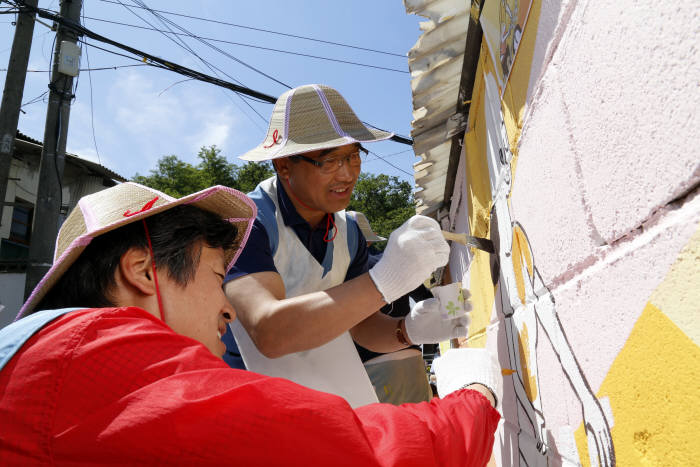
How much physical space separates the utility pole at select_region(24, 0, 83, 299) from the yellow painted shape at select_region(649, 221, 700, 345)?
23.9ft

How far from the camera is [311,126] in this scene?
7.25ft

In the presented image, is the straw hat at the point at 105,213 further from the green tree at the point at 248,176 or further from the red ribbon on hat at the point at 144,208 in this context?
the green tree at the point at 248,176

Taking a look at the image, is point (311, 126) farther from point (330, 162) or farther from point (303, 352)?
point (303, 352)

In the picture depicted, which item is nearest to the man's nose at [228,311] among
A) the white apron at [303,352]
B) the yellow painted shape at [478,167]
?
the white apron at [303,352]

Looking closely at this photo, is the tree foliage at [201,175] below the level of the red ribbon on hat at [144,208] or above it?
above

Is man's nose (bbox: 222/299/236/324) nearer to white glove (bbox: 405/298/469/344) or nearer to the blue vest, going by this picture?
the blue vest

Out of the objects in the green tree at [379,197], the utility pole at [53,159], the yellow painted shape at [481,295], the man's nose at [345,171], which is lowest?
the yellow painted shape at [481,295]

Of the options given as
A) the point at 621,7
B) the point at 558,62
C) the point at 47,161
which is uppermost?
the point at 47,161

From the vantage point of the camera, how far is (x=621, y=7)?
828mm

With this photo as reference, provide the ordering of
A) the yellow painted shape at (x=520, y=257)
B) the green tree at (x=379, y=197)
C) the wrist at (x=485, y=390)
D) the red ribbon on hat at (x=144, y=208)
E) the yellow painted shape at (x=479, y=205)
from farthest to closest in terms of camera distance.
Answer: the green tree at (x=379, y=197)
the yellow painted shape at (x=479, y=205)
the yellow painted shape at (x=520, y=257)
the wrist at (x=485, y=390)
the red ribbon on hat at (x=144, y=208)

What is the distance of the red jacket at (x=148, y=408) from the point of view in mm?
818

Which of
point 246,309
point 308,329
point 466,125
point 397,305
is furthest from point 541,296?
point 466,125

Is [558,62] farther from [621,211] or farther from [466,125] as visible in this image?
[466,125]

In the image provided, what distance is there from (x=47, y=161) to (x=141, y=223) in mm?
6562
